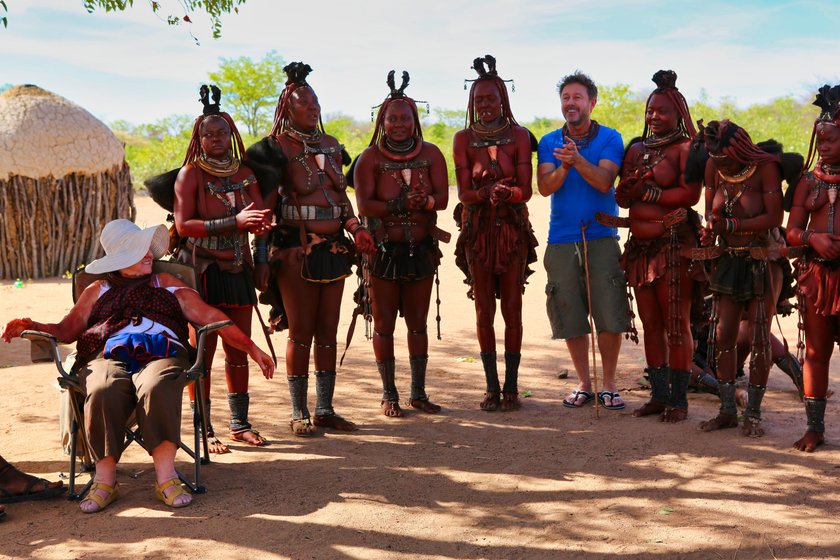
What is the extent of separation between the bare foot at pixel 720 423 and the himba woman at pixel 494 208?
1.33 metres

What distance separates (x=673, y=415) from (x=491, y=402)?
1279 millimetres

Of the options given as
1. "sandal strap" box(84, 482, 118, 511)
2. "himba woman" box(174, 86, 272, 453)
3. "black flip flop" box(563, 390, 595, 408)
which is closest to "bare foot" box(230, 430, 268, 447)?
"himba woman" box(174, 86, 272, 453)

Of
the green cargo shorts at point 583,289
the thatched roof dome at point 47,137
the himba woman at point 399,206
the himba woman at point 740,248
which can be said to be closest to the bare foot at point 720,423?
the himba woman at point 740,248

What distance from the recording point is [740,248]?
554 cm

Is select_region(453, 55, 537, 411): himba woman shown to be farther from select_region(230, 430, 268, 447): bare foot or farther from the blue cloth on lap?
the blue cloth on lap

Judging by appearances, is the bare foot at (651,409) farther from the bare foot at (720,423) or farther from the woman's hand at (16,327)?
the woman's hand at (16,327)

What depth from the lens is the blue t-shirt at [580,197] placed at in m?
6.30

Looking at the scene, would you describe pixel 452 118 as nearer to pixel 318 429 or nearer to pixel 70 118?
pixel 70 118

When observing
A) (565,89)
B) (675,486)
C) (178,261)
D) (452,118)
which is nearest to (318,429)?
(178,261)

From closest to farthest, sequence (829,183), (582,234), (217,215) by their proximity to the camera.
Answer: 1. (829,183)
2. (217,215)
3. (582,234)

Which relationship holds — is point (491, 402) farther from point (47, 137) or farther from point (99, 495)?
point (47, 137)

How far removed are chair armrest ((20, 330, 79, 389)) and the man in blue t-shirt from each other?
330cm

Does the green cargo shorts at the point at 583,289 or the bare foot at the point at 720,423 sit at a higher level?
the green cargo shorts at the point at 583,289

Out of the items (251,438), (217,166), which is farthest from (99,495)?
(217,166)
